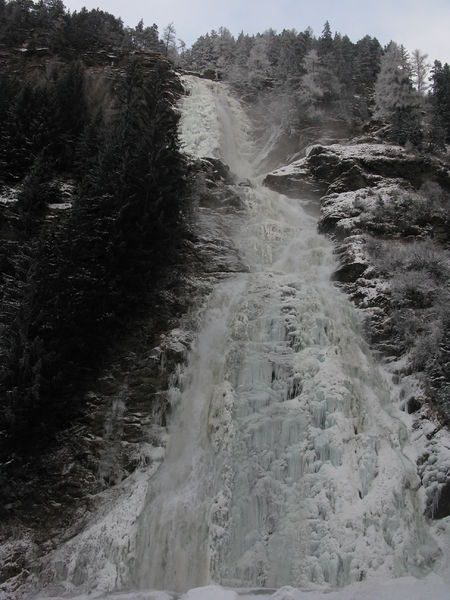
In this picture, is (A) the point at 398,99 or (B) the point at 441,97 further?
(B) the point at 441,97

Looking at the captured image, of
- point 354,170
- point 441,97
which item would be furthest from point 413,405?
point 441,97

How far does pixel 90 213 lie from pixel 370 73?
4004 centimetres

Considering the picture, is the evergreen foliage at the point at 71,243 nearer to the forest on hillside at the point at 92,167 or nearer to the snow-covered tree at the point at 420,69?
the forest on hillside at the point at 92,167

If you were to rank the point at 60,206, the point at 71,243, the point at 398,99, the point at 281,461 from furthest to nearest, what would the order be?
the point at 398,99 < the point at 60,206 < the point at 71,243 < the point at 281,461

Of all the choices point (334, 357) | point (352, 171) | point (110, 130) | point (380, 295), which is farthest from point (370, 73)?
point (334, 357)

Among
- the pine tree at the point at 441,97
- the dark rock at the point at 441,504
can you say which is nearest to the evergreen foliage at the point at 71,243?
the dark rock at the point at 441,504

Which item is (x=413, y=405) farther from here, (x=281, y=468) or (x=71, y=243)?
(x=71, y=243)

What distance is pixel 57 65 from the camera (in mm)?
40812

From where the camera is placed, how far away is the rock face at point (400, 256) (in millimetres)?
16266

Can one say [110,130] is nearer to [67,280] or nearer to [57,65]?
[67,280]

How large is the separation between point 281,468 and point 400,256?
11522 mm

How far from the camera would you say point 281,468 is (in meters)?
14.2

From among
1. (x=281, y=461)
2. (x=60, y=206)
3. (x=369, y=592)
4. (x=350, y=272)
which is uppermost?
(x=60, y=206)

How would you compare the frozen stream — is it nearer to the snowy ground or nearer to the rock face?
the snowy ground
